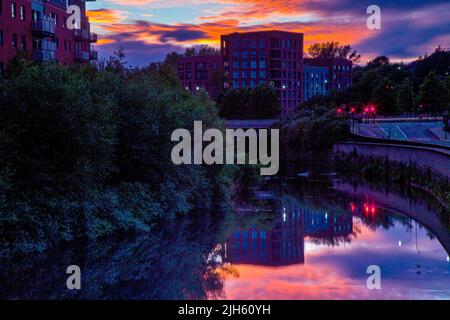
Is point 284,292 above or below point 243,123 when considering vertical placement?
below

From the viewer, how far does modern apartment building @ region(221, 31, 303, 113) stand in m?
163

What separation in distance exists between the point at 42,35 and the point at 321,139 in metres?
40.4

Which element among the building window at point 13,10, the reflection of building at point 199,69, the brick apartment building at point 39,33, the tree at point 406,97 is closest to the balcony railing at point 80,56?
the brick apartment building at point 39,33

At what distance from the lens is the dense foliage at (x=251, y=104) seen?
415ft

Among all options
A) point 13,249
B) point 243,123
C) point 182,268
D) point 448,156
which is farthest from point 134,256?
point 243,123

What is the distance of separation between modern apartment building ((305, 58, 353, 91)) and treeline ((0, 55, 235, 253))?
152529mm

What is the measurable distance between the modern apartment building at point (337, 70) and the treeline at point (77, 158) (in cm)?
15253

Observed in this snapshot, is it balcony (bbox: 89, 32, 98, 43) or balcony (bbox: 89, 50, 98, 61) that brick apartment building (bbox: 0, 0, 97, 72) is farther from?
balcony (bbox: 89, 32, 98, 43)

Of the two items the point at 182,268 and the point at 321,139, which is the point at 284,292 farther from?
the point at 321,139

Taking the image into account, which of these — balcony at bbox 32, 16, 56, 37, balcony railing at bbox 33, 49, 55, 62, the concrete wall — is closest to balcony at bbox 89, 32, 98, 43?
balcony at bbox 32, 16, 56, 37

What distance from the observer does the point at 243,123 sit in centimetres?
10562

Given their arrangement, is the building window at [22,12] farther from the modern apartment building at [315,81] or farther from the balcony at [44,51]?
the modern apartment building at [315,81]
